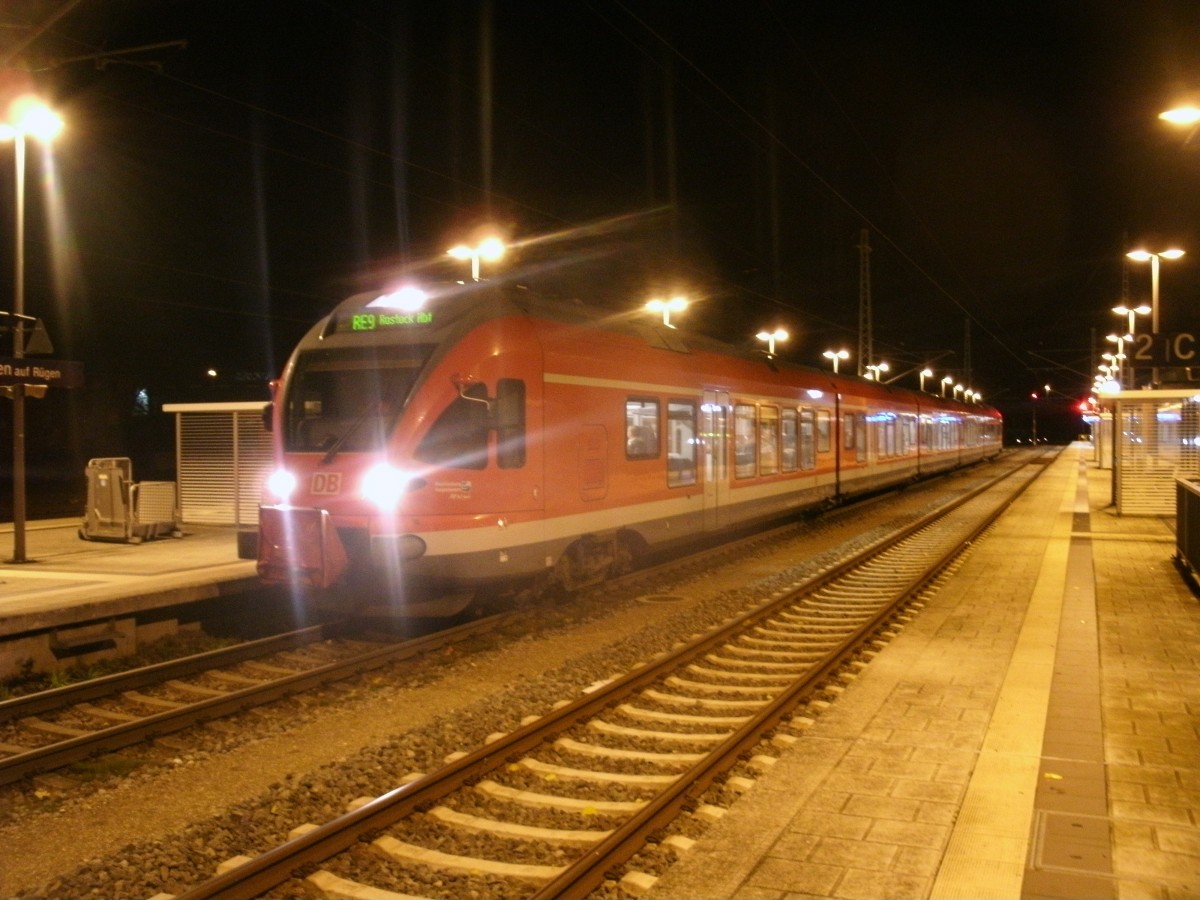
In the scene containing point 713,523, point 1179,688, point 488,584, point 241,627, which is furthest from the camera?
point 713,523

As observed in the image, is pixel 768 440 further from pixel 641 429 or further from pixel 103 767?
pixel 103 767

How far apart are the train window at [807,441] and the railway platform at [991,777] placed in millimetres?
8990

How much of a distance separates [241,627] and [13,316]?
5.51 metres

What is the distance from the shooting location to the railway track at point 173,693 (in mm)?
6531

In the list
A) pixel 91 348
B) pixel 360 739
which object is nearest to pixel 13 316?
pixel 360 739

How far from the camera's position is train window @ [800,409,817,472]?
19.4 m

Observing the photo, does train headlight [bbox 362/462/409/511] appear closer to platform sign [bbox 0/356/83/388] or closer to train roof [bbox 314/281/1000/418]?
train roof [bbox 314/281/1000/418]

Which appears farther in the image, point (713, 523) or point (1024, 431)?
point (1024, 431)

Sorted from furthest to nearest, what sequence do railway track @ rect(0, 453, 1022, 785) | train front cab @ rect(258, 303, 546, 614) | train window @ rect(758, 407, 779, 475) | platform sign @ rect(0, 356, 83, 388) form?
train window @ rect(758, 407, 779, 475) < platform sign @ rect(0, 356, 83, 388) < train front cab @ rect(258, 303, 546, 614) < railway track @ rect(0, 453, 1022, 785)

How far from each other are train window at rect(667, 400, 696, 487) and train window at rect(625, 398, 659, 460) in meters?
0.42

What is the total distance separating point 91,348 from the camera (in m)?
39.2

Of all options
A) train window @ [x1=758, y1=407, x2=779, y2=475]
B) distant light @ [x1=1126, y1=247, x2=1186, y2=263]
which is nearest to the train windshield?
train window @ [x1=758, y1=407, x2=779, y2=475]

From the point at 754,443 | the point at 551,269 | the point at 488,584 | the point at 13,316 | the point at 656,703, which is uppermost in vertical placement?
the point at 551,269

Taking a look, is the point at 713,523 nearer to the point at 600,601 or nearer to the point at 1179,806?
the point at 600,601
